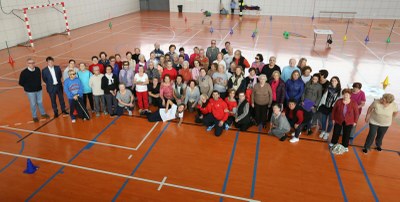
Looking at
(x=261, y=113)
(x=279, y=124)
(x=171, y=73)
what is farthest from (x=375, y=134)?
(x=171, y=73)

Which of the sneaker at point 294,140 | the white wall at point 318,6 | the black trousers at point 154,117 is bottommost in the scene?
the sneaker at point 294,140

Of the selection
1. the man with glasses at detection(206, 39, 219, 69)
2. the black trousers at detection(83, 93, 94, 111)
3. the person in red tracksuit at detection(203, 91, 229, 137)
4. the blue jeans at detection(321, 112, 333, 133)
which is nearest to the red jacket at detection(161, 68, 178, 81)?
the person in red tracksuit at detection(203, 91, 229, 137)

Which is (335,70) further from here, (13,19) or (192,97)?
(13,19)

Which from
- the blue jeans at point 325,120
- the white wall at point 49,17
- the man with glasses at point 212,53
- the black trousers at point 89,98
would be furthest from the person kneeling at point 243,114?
the white wall at point 49,17

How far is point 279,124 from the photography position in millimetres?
6688

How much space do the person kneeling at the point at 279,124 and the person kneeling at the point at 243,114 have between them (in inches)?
25.6

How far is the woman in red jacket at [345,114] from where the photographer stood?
5.87 meters

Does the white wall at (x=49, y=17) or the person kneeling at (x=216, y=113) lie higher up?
the white wall at (x=49, y=17)

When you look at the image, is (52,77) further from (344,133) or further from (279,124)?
(344,133)

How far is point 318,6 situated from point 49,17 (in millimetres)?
21722

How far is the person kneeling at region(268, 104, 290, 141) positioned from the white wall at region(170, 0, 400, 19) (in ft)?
71.1

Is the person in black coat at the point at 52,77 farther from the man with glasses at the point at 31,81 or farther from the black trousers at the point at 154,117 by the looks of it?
the black trousers at the point at 154,117

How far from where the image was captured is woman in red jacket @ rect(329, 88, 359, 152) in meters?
5.87

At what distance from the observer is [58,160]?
592 centimetres
